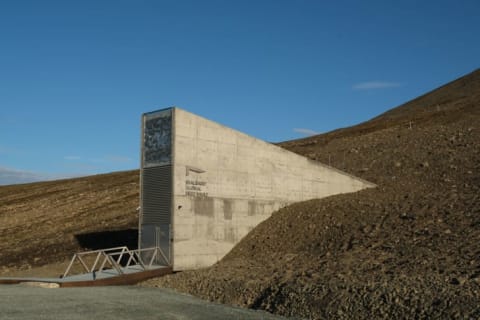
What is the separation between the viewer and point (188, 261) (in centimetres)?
2398

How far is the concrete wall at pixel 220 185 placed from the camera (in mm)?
24172

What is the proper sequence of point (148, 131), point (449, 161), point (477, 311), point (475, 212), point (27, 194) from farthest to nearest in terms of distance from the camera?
1. point (27, 194)
2. point (449, 161)
3. point (148, 131)
4. point (475, 212)
5. point (477, 311)

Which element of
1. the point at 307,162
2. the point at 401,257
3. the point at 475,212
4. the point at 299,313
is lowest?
the point at 299,313

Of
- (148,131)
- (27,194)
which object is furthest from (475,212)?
(27,194)

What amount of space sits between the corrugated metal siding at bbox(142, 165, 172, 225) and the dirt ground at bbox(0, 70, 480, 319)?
115 inches

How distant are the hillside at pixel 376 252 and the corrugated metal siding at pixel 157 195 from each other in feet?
9.46

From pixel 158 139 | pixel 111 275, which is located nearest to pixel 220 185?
pixel 158 139

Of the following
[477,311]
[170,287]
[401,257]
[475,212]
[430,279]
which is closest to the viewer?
[477,311]

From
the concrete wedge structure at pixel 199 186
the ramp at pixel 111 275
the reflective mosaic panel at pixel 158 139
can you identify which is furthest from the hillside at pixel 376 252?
the reflective mosaic panel at pixel 158 139

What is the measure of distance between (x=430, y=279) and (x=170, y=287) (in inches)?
390

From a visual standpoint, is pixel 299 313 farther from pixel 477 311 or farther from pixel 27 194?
pixel 27 194

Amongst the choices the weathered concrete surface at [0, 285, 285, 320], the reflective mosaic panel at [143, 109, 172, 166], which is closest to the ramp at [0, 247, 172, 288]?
the weathered concrete surface at [0, 285, 285, 320]

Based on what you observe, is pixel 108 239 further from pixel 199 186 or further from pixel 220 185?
pixel 199 186

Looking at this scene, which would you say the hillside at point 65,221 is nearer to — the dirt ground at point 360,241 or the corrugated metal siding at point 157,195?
the dirt ground at point 360,241
